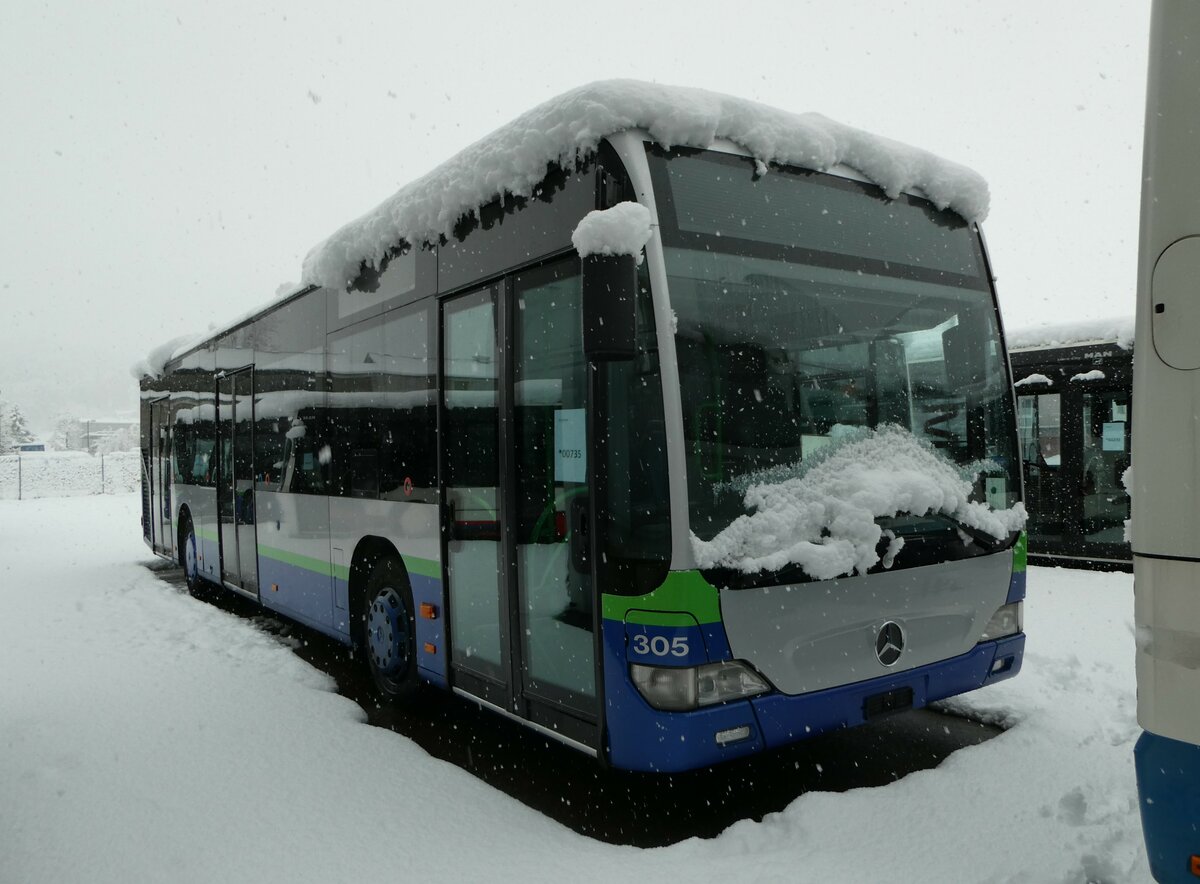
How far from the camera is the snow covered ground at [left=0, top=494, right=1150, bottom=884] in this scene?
11.1 feet

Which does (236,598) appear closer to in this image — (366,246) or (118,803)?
(366,246)

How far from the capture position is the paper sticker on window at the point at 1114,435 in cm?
1038

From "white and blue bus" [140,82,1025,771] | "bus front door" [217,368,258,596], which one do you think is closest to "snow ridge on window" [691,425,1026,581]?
"white and blue bus" [140,82,1025,771]

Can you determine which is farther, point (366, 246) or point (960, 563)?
point (366, 246)

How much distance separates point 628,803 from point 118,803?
2261 mm

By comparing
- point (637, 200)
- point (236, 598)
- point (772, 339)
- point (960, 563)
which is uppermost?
point (637, 200)

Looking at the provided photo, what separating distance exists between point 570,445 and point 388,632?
95.8 inches

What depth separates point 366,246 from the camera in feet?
19.6

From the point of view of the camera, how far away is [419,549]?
5.30m

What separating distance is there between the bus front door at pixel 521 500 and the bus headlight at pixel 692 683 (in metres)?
0.35

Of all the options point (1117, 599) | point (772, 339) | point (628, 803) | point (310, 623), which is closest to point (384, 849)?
point (628, 803)

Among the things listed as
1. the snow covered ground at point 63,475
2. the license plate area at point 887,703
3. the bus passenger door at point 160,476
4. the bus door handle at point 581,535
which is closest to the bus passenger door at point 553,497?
the bus door handle at point 581,535

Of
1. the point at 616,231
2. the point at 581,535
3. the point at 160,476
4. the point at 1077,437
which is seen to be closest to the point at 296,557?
the point at 581,535

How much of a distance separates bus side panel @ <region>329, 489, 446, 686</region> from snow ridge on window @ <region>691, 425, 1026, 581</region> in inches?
82.1
